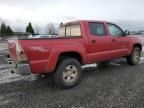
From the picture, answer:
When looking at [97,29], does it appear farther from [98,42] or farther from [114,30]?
[114,30]

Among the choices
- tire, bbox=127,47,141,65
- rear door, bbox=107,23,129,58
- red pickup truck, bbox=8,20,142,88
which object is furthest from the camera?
tire, bbox=127,47,141,65

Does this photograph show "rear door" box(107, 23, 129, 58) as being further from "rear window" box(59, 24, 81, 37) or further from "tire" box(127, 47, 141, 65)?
"rear window" box(59, 24, 81, 37)

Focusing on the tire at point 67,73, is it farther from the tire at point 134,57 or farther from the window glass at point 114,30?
the tire at point 134,57

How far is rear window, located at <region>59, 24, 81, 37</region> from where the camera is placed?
6.77 metres

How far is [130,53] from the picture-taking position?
343 inches

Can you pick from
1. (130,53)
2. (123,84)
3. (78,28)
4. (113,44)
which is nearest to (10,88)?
(78,28)

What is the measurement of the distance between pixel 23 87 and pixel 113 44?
11.2ft

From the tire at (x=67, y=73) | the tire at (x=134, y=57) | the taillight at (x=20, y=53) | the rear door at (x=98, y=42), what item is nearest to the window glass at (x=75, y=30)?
the rear door at (x=98, y=42)

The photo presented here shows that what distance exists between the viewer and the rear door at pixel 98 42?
6.68 metres

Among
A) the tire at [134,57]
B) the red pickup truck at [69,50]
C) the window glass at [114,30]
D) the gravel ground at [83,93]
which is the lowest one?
the gravel ground at [83,93]

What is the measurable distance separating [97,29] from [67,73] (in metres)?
2.00

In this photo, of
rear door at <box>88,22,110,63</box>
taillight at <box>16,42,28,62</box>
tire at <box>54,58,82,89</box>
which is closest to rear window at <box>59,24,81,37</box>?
rear door at <box>88,22,110,63</box>

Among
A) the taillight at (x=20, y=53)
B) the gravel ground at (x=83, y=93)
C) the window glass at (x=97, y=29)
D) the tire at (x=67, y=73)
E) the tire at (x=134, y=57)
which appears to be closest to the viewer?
the gravel ground at (x=83, y=93)

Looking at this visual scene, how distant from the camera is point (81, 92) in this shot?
5.59 metres
